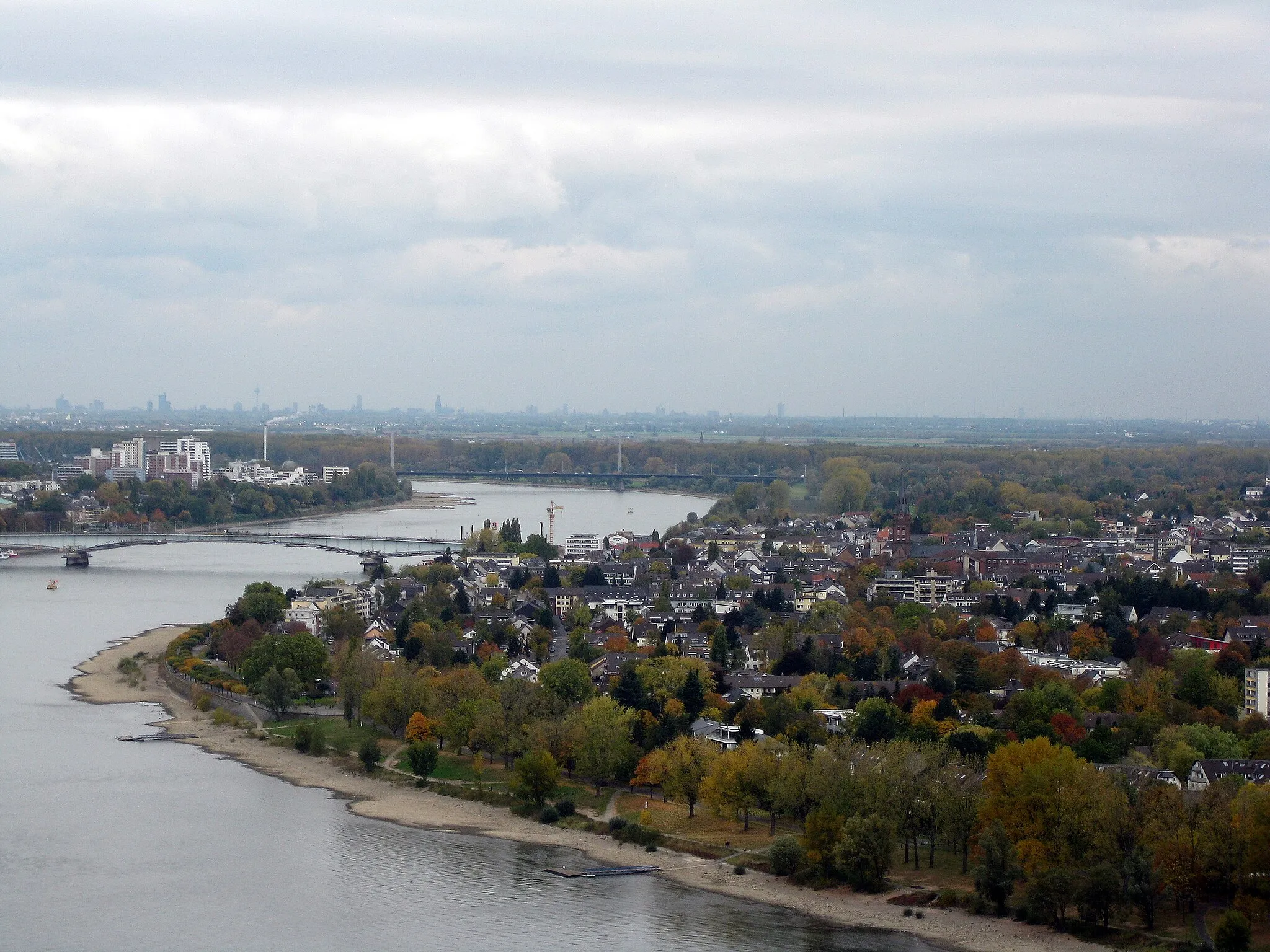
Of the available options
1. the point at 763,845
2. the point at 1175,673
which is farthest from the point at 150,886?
the point at 1175,673

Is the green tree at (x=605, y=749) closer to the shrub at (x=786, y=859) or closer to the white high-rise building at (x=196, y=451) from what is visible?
the shrub at (x=786, y=859)

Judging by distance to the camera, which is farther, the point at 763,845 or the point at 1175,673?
the point at 1175,673

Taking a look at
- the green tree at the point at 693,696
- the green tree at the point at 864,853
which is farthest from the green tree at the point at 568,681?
the green tree at the point at 864,853

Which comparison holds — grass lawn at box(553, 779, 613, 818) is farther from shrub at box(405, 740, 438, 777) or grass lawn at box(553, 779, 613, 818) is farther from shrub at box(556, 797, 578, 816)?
shrub at box(405, 740, 438, 777)

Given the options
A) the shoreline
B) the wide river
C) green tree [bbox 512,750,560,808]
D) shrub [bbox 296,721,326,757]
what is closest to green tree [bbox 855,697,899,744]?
green tree [bbox 512,750,560,808]

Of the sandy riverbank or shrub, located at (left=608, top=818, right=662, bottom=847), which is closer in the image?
the sandy riverbank

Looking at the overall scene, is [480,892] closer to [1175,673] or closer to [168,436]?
[1175,673]
